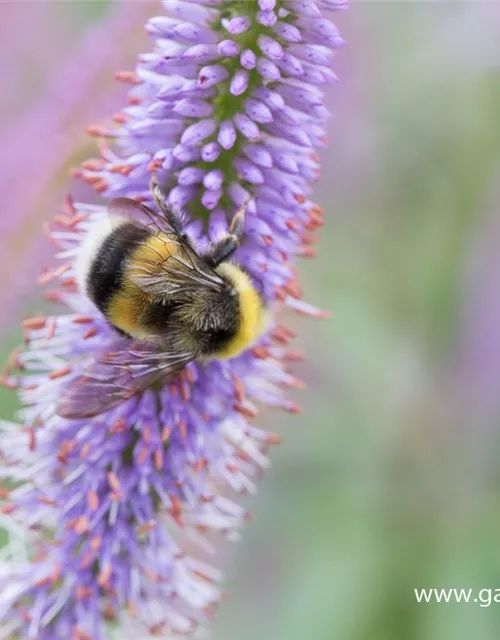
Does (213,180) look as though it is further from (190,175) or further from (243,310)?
(243,310)

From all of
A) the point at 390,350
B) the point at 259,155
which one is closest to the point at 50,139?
the point at 259,155

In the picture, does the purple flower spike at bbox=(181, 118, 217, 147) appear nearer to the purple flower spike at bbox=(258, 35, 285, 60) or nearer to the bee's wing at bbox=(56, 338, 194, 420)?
the purple flower spike at bbox=(258, 35, 285, 60)

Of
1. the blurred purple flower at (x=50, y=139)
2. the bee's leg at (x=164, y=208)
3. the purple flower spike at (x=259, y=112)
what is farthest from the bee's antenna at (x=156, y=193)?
the blurred purple flower at (x=50, y=139)

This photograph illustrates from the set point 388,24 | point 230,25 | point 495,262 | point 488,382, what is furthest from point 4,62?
point 488,382

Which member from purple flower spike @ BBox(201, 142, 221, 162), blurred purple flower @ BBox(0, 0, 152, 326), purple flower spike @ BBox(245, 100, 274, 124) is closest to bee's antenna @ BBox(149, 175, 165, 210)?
purple flower spike @ BBox(201, 142, 221, 162)

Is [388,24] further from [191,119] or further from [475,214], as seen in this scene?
[191,119]

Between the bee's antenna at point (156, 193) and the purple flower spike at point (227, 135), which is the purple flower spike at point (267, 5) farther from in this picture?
the bee's antenna at point (156, 193)

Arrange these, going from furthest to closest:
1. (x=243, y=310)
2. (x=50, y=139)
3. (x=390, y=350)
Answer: (x=390, y=350)
(x=50, y=139)
(x=243, y=310)
